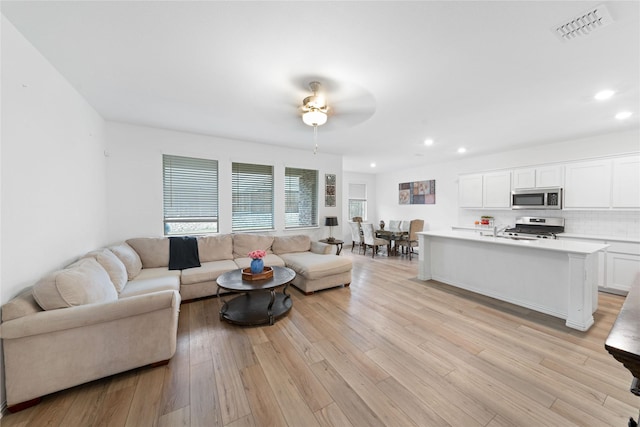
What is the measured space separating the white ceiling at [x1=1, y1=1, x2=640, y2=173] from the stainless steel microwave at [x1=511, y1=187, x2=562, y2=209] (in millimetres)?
1288

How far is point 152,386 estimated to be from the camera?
72.2 inches

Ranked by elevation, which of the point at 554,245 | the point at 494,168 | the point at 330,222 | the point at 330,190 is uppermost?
the point at 494,168

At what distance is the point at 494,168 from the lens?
5562mm

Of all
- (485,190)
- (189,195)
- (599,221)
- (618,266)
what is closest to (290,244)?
(189,195)

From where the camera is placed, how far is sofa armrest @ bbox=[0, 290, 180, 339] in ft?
5.12

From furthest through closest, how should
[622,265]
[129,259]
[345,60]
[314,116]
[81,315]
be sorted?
[622,265], [129,259], [314,116], [345,60], [81,315]

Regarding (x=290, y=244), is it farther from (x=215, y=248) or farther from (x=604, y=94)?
(x=604, y=94)

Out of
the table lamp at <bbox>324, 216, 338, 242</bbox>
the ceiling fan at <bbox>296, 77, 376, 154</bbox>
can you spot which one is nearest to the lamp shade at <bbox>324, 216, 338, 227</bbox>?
the table lamp at <bbox>324, 216, 338, 242</bbox>

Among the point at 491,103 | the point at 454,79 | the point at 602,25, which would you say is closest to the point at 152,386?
the point at 454,79

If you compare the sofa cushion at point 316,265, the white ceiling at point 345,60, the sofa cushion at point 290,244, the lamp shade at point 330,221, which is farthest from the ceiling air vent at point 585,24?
the lamp shade at point 330,221

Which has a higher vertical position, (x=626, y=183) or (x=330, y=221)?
(x=626, y=183)

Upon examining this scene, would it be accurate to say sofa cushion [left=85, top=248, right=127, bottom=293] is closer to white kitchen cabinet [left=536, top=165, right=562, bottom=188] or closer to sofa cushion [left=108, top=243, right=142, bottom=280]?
sofa cushion [left=108, top=243, right=142, bottom=280]

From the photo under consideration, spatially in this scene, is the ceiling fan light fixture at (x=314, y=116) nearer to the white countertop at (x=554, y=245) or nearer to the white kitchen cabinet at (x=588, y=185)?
the white countertop at (x=554, y=245)

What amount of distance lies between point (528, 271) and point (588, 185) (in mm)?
2499
